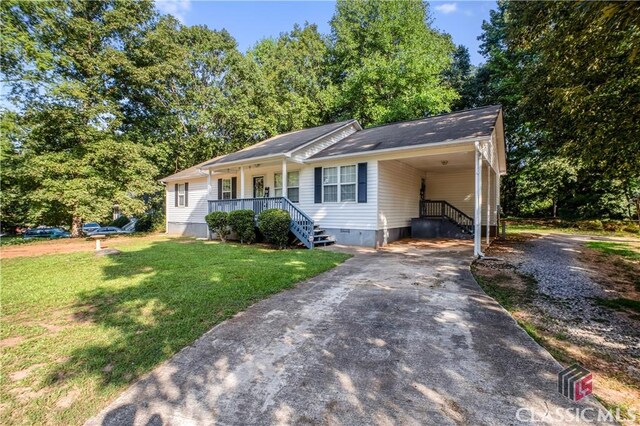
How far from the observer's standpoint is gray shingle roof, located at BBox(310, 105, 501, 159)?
9344 millimetres

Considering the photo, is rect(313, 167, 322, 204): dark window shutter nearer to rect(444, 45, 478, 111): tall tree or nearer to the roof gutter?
the roof gutter

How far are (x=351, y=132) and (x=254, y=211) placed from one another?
6.67m

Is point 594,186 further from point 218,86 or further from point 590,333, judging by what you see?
point 218,86

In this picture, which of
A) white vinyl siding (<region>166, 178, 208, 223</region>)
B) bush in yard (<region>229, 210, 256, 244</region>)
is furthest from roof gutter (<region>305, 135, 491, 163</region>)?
white vinyl siding (<region>166, 178, 208, 223</region>)

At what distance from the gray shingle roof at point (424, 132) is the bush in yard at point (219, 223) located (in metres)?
4.87

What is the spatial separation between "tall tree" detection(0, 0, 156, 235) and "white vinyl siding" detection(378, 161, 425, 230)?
1419cm

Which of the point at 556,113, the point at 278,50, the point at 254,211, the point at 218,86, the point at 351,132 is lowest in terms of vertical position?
the point at 254,211

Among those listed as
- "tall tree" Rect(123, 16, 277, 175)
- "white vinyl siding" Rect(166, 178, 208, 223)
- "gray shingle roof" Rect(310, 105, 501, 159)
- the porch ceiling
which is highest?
"tall tree" Rect(123, 16, 277, 175)

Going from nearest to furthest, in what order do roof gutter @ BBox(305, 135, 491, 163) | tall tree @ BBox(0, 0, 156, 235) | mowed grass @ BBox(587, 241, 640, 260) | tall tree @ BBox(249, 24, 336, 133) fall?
roof gutter @ BBox(305, 135, 491, 163), mowed grass @ BBox(587, 241, 640, 260), tall tree @ BBox(0, 0, 156, 235), tall tree @ BBox(249, 24, 336, 133)

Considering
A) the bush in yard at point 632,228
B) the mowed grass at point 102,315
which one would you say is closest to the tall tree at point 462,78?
the bush in yard at point 632,228

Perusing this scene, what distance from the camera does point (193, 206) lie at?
1731 centimetres

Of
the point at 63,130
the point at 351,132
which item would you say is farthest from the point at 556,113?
the point at 63,130

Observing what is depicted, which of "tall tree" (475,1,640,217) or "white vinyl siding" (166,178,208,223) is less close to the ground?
"tall tree" (475,1,640,217)

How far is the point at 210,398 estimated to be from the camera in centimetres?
253
